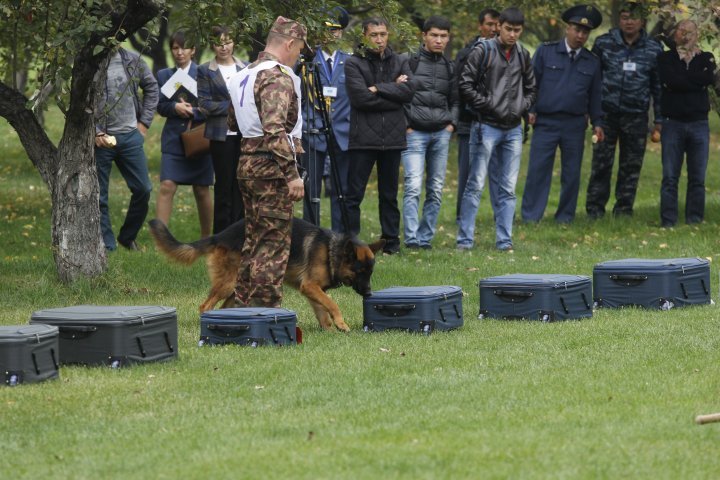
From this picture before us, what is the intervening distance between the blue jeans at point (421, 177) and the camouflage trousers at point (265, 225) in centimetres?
487

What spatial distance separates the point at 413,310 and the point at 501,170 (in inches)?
208

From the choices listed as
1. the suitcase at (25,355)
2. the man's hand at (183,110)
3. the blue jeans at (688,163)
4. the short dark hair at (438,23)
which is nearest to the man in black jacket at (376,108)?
the short dark hair at (438,23)

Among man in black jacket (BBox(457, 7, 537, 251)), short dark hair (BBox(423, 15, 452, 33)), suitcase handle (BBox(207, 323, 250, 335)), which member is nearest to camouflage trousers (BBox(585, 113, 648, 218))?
man in black jacket (BBox(457, 7, 537, 251))

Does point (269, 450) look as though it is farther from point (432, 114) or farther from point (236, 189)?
point (432, 114)

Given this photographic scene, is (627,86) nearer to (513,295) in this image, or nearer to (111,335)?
(513,295)

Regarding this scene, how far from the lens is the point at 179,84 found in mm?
14023

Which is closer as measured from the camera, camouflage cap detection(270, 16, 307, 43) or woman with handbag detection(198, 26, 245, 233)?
camouflage cap detection(270, 16, 307, 43)

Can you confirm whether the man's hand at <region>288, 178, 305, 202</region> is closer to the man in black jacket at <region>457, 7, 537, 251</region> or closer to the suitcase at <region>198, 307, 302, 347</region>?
the suitcase at <region>198, 307, 302, 347</region>

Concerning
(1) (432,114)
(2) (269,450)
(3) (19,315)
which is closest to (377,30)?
(1) (432,114)

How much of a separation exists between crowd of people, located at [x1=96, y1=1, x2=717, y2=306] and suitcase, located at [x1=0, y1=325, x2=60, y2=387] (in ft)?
14.2

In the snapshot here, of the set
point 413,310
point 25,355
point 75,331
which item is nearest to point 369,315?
point 413,310

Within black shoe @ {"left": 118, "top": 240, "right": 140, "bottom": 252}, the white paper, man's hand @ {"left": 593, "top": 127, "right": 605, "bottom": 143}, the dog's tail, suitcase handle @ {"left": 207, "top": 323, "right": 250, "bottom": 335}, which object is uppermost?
the white paper

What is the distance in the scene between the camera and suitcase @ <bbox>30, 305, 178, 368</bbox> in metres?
8.14

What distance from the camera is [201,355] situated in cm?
857
